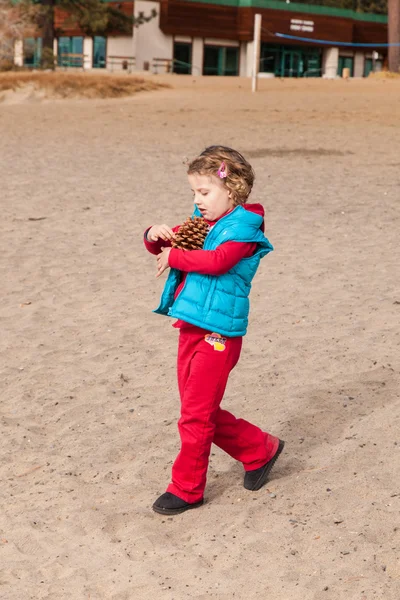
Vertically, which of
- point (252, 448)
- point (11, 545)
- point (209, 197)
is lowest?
point (11, 545)

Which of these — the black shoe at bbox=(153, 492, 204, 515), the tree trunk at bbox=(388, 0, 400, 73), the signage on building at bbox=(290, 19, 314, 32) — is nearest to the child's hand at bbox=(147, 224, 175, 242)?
the black shoe at bbox=(153, 492, 204, 515)

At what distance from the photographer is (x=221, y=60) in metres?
48.5

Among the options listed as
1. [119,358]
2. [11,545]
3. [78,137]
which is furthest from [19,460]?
[78,137]

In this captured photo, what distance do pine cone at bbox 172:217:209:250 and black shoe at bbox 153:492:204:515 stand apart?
1.14m

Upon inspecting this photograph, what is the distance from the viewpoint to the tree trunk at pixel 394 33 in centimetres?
3469

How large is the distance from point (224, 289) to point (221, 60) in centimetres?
4648

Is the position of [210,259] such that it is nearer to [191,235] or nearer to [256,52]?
[191,235]

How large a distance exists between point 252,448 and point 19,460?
4.36ft

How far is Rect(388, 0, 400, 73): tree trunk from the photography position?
114ft

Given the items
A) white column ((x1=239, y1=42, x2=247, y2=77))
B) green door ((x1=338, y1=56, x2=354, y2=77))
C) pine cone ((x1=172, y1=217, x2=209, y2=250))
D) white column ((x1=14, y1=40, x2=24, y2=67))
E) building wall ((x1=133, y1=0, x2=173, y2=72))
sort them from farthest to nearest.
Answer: green door ((x1=338, y1=56, x2=354, y2=77)) → white column ((x1=239, y1=42, x2=247, y2=77)) → white column ((x1=14, y1=40, x2=24, y2=67)) → building wall ((x1=133, y1=0, x2=173, y2=72)) → pine cone ((x1=172, y1=217, x2=209, y2=250))

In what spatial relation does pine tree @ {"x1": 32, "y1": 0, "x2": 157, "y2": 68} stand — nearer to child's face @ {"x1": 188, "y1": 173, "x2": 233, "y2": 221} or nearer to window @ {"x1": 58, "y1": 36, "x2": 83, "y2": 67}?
window @ {"x1": 58, "y1": 36, "x2": 83, "y2": 67}

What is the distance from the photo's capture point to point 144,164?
15680 mm

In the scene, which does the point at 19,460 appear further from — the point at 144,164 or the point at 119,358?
the point at 144,164

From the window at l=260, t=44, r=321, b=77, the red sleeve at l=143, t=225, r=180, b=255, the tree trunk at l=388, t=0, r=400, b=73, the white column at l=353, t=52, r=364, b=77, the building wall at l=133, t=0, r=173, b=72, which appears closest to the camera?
the red sleeve at l=143, t=225, r=180, b=255
